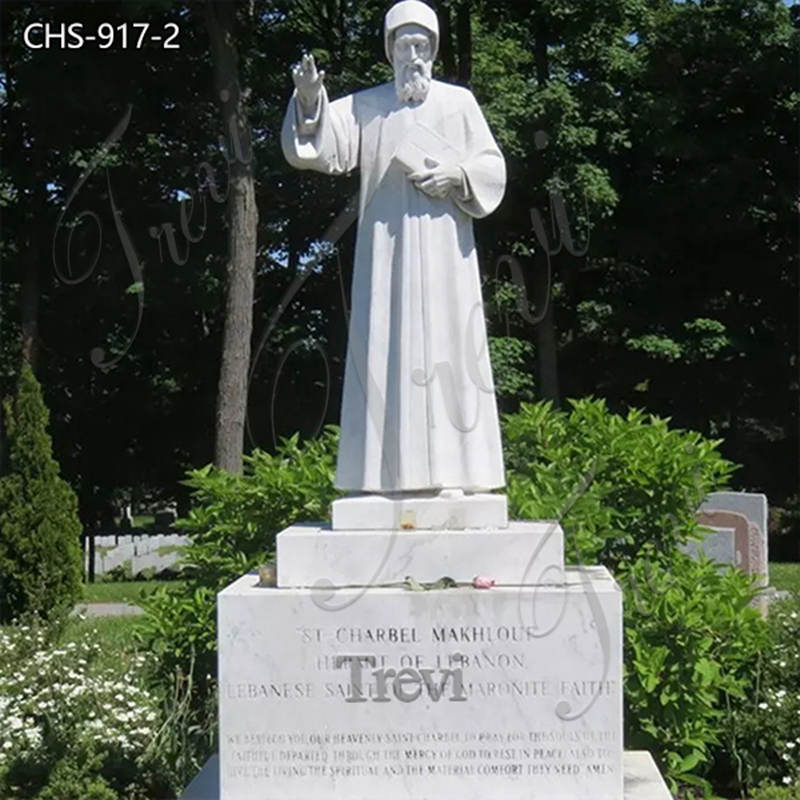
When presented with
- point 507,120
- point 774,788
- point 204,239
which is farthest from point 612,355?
point 774,788

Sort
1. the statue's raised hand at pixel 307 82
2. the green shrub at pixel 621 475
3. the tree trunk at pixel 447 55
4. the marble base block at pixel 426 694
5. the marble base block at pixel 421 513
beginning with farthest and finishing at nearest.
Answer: the tree trunk at pixel 447 55 < the green shrub at pixel 621 475 < the statue's raised hand at pixel 307 82 < the marble base block at pixel 421 513 < the marble base block at pixel 426 694

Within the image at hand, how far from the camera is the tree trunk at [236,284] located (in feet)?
49.5

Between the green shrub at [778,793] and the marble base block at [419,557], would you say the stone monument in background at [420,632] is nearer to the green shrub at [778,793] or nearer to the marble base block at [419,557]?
the marble base block at [419,557]

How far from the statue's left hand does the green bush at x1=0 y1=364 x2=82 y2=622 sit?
33.7 ft

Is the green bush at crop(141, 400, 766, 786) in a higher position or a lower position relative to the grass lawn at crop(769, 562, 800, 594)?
higher

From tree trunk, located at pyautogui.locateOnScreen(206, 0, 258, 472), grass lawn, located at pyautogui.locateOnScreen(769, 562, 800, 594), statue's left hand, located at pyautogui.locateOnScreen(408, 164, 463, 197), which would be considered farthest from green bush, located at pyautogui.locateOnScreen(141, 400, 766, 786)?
grass lawn, located at pyautogui.locateOnScreen(769, 562, 800, 594)

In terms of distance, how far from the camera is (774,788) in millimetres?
6637

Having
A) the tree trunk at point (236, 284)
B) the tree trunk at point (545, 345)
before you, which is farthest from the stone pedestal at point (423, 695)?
the tree trunk at point (545, 345)

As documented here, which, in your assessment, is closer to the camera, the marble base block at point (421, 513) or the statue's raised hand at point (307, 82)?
the marble base block at point (421, 513)

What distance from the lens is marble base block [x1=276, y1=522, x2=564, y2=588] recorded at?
5000 millimetres

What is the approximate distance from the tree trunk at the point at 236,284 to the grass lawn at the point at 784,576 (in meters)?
6.49

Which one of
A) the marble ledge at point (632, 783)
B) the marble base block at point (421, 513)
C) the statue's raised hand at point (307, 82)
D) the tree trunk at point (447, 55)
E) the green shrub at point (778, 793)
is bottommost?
the green shrub at point (778, 793)

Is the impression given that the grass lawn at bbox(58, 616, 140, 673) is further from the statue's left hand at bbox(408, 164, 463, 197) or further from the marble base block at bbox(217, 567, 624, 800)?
the statue's left hand at bbox(408, 164, 463, 197)

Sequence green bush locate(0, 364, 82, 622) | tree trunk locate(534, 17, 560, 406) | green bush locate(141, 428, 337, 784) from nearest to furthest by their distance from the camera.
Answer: green bush locate(141, 428, 337, 784) < green bush locate(0, 364, 82, 622) < tree trunk locate(534, 17, 560, 406)
